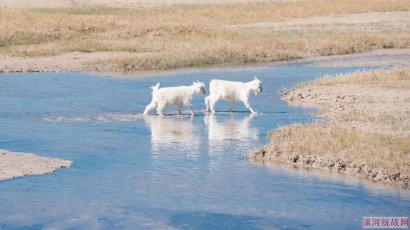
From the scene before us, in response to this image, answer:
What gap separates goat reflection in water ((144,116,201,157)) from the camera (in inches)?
618

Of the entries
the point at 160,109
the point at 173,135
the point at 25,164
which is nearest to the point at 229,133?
the point at 173,135

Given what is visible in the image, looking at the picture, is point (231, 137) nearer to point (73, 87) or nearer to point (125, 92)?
point (125, 92)

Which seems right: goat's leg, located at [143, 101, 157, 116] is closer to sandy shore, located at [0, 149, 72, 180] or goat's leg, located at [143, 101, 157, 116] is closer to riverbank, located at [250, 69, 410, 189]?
riverbank, located at [250, 69, 410, 189]

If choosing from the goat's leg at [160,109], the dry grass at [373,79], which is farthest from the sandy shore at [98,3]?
the goat's leg at [160,109]

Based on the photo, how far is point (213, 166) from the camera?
1422 cm

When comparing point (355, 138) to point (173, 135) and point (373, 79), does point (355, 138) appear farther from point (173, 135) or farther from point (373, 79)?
point (373, 79)

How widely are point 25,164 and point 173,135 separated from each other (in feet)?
12.2

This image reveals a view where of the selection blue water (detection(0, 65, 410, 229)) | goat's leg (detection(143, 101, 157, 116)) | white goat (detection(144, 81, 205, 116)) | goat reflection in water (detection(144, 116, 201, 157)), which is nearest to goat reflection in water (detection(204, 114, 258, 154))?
blue water (detection(0, 65, 410, 229))

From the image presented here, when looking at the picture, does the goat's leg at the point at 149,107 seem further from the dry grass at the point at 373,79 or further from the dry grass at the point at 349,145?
the dry grass at the point at 373,79

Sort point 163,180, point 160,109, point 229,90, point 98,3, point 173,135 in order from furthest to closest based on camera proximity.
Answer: point 98,3
point 229,90
point 160,109
point 173,135
point 163,180

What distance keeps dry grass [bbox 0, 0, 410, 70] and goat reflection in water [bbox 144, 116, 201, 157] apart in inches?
444

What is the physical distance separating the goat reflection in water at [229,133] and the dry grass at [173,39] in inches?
458

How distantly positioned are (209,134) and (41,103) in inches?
242

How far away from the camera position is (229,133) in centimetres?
1731
